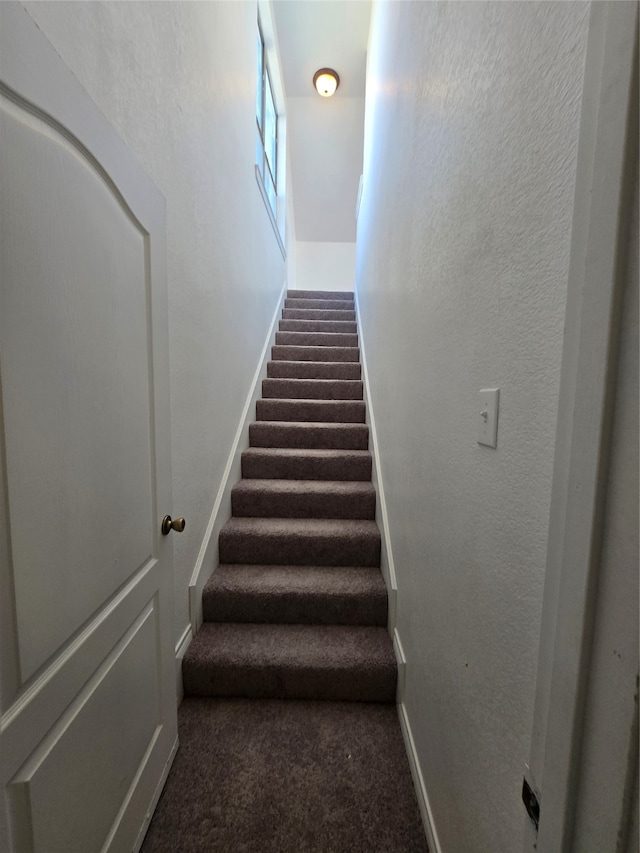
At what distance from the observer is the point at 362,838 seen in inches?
38.6

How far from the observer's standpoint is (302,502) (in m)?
1.99

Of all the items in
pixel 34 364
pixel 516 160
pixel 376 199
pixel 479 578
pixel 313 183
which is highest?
pixel 313 183

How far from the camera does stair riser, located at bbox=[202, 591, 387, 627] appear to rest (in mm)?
1572

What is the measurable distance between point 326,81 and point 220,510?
4.72m

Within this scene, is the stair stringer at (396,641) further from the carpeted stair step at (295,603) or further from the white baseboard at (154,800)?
the white baseboard at (154,800)

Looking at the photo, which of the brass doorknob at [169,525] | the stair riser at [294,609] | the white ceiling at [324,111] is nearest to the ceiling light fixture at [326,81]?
the white ceiling at [324,111]

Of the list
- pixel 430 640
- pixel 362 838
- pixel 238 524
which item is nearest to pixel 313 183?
pixel 238 524

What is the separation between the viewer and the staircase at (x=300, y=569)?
1.37 metres

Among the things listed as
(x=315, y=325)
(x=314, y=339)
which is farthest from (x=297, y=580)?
(x=315, y=325)

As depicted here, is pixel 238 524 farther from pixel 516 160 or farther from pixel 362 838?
pixel 516 160

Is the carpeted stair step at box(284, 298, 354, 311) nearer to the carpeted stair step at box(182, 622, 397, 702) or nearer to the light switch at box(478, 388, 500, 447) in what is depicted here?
the carpeted stair step at box(182, 622, 397, 702)

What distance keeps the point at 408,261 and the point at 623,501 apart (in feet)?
4.14

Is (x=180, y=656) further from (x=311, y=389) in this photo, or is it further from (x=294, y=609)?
(x=311, y=389)

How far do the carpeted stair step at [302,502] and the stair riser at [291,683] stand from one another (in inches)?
30.3
